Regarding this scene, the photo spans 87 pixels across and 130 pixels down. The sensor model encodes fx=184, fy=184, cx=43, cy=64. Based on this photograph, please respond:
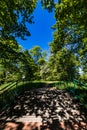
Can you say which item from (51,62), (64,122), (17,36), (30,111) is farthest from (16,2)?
(51,62)

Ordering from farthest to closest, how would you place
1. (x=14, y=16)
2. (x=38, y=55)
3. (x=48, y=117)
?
(x=38, y=55) → (x=14, y=16) → (x=48, y=117)

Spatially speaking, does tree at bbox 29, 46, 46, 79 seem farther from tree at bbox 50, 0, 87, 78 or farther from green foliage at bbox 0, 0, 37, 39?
green foliage at bbox 0, 0, 37, 39

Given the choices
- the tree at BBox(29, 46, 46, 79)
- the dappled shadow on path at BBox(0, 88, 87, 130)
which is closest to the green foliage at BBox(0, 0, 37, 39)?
the dappled shadow on path at BBox(0, 88, 87, 130)

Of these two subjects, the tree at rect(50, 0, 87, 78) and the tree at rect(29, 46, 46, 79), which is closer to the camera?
the tree at rect(50, 0, 87, 78)

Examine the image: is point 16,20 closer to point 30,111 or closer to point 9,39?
point 9,39

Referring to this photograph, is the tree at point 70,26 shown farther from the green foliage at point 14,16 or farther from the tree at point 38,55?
the tree at point 38,55

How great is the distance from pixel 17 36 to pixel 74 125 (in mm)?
9856

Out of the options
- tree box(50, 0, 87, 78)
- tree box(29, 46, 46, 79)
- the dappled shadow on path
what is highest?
tree box(29, 46, 46, 79)

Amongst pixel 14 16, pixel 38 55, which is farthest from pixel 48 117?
pixel 38 55

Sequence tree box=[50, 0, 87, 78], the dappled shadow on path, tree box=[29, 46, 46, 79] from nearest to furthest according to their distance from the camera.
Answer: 1. the dappled shadow on path
2. tree box=[50, 0, 87, 78]
3. tree box=[29, 46, 46, 79]

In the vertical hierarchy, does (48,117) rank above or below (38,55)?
below

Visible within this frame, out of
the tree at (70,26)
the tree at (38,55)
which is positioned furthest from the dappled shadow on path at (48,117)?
the tree at (38,55)

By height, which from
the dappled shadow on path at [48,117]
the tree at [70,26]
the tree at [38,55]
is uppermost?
the tree at [38,55]

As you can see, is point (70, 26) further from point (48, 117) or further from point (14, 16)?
point (48, 117)
